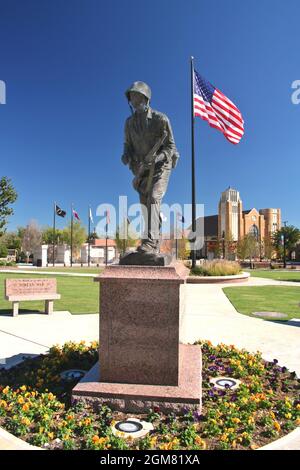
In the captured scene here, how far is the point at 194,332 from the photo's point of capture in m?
7.62

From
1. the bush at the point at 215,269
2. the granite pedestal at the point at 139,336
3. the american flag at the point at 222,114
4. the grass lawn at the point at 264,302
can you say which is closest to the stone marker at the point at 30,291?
the grass lawn at the point at 264,302

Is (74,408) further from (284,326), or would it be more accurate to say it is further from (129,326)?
(284,326)

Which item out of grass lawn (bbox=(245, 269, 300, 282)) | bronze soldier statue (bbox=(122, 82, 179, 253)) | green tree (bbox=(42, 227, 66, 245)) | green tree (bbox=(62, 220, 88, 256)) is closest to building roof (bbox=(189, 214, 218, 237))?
green tree (bbox=(62, 220, 88, 256))

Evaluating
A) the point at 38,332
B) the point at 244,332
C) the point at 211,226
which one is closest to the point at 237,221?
the point at 211,226

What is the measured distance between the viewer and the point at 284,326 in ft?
26.8

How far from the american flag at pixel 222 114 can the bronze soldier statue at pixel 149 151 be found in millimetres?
10776

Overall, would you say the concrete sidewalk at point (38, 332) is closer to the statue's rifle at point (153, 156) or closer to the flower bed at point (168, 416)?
the flower bed at point (168, 416)

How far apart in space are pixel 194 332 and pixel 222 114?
1028cm

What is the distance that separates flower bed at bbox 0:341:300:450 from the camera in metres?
3.12

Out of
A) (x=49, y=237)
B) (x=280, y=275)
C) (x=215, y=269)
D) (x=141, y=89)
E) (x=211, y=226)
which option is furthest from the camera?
(x=211, y=226)

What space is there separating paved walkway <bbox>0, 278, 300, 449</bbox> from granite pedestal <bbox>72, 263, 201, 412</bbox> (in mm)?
1184

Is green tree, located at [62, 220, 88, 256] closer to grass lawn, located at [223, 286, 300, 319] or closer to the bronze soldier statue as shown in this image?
grass lawn, located at [223, 286, 300, 319]

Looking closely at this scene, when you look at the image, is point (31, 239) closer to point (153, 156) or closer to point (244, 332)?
point (244, 332)

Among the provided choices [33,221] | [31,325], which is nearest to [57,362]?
[31,325]
